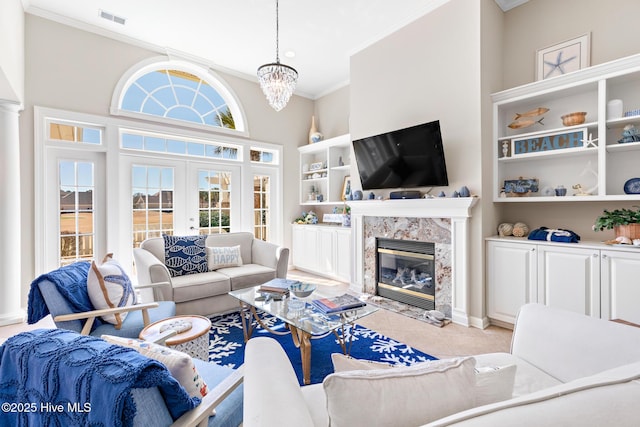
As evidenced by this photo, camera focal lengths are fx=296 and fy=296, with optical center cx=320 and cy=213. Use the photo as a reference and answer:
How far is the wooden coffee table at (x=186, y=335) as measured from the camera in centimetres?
178

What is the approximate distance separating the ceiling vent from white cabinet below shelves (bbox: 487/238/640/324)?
481cm

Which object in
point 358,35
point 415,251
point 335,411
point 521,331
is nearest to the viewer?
point 335,411

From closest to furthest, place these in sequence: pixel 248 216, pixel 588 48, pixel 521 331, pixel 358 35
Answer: pixel 521 331 → pixel 588 48 → pixel 358 35 → pixel 248 216

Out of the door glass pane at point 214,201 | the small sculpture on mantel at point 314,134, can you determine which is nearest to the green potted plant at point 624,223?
the small sculpture on mantel at point 314,134

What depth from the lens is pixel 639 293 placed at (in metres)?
2.21

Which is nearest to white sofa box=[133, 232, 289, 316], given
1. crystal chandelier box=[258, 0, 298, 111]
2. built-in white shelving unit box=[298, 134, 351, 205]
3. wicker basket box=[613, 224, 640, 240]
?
built-in white shelving unit box=[298, 134, 351, 205]

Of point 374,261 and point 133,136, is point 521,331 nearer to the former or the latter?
point 374,261

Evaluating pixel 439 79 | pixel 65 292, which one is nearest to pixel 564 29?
pixel 439 79

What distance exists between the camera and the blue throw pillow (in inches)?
133

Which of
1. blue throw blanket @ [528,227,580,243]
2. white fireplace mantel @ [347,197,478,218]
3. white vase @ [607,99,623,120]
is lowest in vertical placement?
blue throw blanket @ [528,227,580,243]

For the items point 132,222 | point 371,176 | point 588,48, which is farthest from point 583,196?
point 132,222

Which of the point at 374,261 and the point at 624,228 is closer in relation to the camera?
the point at 624,228

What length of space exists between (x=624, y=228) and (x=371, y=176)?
2.41 meters

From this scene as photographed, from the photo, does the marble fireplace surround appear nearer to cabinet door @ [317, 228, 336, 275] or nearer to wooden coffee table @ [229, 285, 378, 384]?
cabinet door @ [317, 228, 336, 275]
